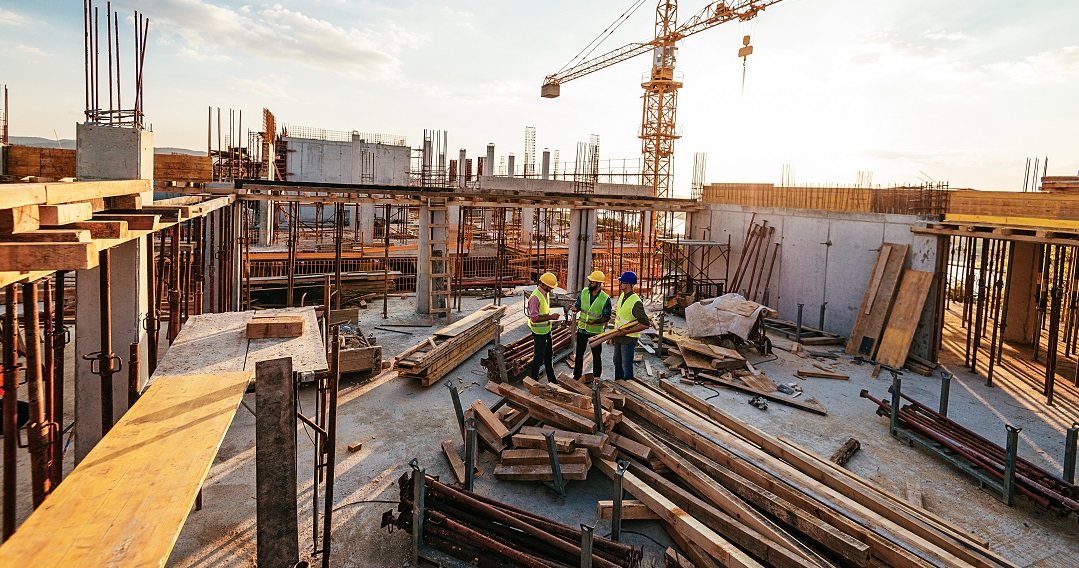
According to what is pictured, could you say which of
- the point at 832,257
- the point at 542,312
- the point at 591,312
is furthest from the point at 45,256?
the point at 832,257

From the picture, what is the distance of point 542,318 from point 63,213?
6123 millimetres

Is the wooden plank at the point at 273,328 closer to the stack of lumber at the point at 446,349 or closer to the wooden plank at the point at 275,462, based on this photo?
the wooden plank at the point at 275,462

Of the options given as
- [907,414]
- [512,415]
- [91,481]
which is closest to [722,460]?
[512,415]

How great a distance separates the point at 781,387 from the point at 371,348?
7.35 metres

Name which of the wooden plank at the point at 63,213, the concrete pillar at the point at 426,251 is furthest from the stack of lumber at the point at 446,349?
the wooden plank at the point at 63,213

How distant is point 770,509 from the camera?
5398mm

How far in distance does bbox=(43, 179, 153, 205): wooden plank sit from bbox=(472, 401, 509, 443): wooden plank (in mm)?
4563

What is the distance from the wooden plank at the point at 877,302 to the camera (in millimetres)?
12984

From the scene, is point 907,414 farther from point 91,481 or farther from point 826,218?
point 91,481

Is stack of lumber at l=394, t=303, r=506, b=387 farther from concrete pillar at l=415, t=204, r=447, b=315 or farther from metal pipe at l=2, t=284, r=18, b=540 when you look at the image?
metal pipe at l=2, t=284, r=18, b=540

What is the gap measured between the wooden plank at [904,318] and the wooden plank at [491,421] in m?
9.19

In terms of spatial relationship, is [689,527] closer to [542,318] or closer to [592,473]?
[592,473]

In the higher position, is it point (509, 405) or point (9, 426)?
point (9, 426)

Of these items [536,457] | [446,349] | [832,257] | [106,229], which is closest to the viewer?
[106,229]
